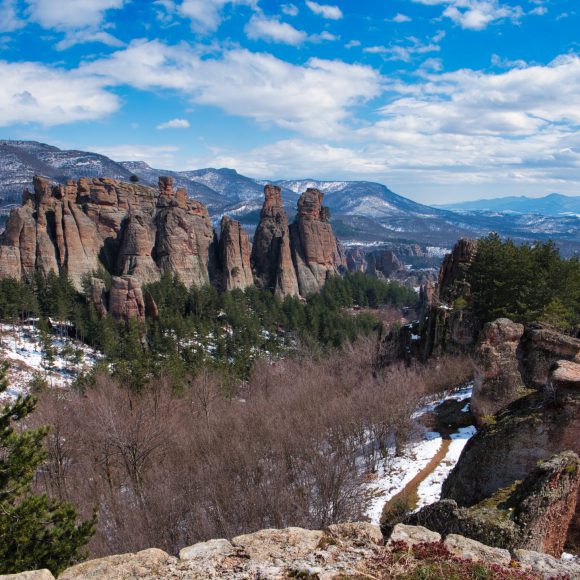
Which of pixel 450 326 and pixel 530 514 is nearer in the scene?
pixel 530 514

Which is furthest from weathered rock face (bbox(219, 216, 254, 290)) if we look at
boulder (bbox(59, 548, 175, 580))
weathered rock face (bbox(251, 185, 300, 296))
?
boulder (bbox(59, 548, 175, 580))

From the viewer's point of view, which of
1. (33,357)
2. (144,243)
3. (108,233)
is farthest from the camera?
(108,233)

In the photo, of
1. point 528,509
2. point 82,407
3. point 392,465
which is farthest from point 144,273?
point 528,509

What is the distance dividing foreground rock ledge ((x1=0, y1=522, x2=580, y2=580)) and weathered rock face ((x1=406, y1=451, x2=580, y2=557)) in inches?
56.7

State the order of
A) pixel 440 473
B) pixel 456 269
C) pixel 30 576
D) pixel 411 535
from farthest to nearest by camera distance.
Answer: pixel 456 269 → pixel 440 473 → pixel 411 535 → pixel 30 576

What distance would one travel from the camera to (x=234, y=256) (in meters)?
86.6

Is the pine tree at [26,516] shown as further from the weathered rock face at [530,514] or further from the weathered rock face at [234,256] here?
the weathered rock face at [234,256]

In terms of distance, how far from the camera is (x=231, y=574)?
242 inches

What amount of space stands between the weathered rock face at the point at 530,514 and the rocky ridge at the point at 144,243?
5925cm

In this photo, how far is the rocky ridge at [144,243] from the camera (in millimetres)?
67750

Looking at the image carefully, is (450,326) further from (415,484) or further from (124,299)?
(124,299)

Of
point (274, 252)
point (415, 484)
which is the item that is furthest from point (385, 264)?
point (415, 484)

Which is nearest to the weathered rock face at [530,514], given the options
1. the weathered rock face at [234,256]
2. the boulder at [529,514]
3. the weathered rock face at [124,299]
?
the boulder at [529,514]

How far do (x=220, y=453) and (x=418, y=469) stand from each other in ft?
32.0
